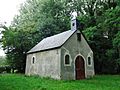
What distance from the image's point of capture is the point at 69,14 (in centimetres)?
4388

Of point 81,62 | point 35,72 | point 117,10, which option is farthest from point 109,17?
point 35,72

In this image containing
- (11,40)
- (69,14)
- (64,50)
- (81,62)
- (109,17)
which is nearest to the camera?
(64,50)

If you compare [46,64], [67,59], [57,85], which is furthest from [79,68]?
[57,85]

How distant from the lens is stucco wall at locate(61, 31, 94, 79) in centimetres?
2103

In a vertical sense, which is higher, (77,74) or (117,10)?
(117,10)

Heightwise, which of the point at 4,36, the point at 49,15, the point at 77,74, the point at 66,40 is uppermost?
the point at 49,15

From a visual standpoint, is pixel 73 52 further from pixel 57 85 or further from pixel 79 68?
pixel 57 85

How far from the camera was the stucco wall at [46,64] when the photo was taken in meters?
21.2

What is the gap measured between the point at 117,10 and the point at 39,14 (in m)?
19.3

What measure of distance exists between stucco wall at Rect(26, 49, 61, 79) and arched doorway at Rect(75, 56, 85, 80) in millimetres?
2535

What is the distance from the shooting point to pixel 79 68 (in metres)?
Answer: 22.5

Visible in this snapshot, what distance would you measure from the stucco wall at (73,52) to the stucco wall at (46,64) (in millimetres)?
668

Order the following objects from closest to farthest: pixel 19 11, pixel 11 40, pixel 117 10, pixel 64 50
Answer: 1. pixel 64 50
2. pixel 117 10
3. pixel 11 40
4. pixel 19 11

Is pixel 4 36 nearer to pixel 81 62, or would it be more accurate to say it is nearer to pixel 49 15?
pixel 49 15
